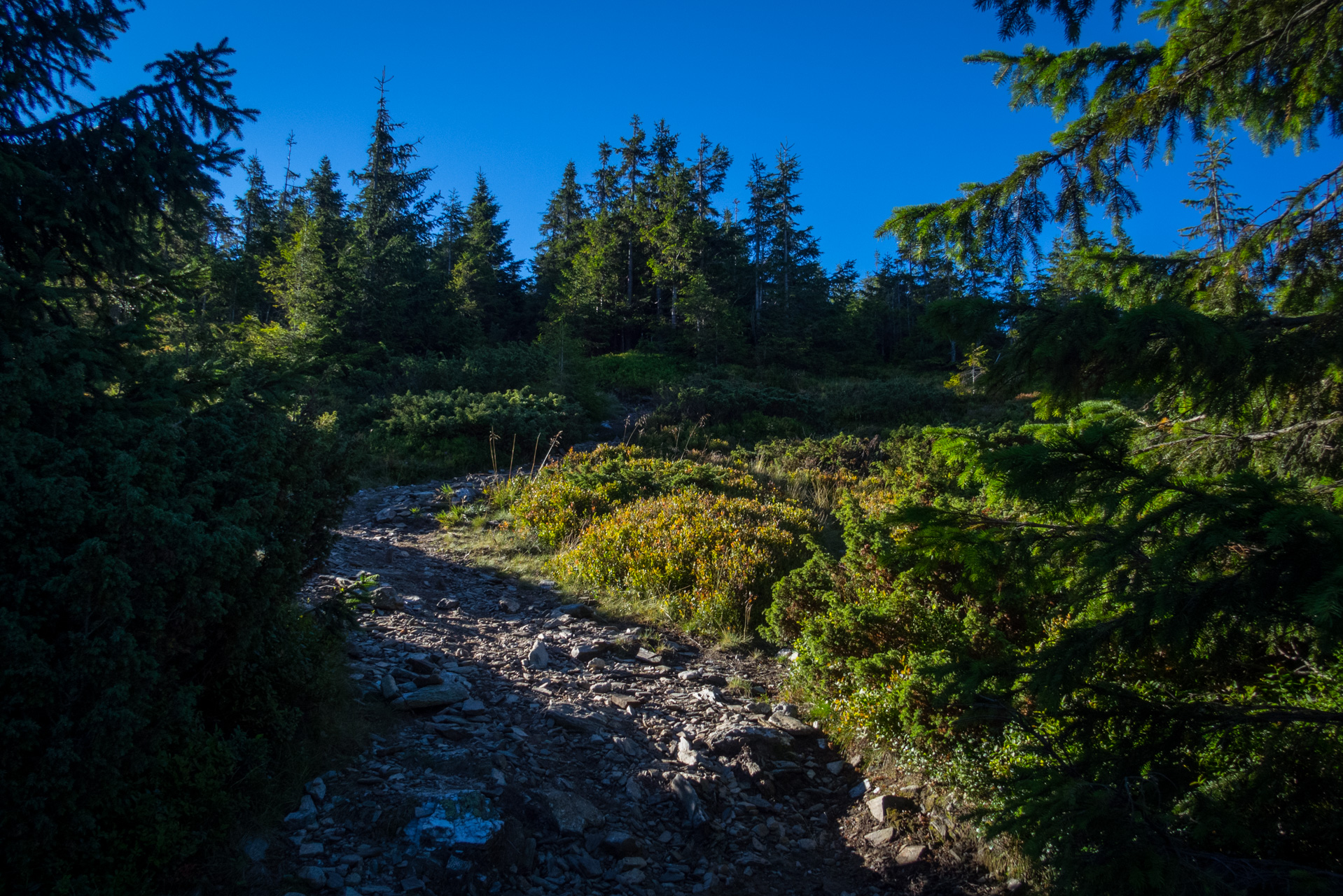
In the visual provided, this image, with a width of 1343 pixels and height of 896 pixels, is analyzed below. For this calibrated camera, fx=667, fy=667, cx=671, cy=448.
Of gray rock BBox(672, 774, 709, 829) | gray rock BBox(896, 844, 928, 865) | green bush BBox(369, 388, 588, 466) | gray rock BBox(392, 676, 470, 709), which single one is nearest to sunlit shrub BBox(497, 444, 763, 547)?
green bush BBox(369, 388, 588, 466)

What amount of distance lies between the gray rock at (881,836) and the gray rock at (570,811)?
1.27m

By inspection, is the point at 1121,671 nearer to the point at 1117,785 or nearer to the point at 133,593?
the point at 1117,785

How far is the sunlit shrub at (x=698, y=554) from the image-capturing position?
5.73 meters

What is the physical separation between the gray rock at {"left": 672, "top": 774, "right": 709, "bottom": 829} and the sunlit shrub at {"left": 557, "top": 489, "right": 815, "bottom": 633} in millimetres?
2176

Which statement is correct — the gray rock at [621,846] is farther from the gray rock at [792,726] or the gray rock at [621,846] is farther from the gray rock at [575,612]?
the gray rock at [575,612]

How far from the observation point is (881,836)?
10.2 feet

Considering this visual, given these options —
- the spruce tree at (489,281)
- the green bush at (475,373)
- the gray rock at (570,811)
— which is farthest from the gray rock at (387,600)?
the spruce tree at (489,281)

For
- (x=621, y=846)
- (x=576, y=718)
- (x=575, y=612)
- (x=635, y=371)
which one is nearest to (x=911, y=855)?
(x=621, y=846)

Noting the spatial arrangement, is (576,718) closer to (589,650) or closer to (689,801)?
(689,801)

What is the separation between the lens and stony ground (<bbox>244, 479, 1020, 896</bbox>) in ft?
8.64

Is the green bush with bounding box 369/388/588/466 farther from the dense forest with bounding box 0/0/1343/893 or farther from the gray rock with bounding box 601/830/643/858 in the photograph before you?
the gray rock with bounding box 601/830/643/858

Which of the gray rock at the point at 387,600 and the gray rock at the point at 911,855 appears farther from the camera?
the gray rock at the point at 387,600

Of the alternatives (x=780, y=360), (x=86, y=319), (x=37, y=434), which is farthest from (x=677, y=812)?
(x=780, y=360)

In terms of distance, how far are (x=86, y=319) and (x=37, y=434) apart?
185 cm
